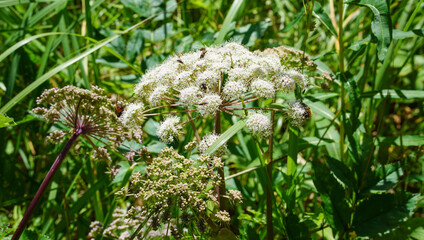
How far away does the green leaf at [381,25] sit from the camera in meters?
2.08

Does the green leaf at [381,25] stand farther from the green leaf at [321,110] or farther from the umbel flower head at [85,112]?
the umbel flower head at [85,112]

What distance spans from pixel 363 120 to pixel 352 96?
4.07 ft

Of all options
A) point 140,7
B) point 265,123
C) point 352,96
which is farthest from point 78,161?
point 352,96

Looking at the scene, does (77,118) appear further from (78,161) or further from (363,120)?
(363,120)

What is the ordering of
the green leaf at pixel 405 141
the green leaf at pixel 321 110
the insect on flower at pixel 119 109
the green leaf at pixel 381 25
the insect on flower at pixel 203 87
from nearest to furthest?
the green leaf at pixel 381 25
the insect on flower at pixel 203 87
the insect on flower at pixel 119 109
the green leaf at pixel 405 141
the green leaf at pixel 321 110

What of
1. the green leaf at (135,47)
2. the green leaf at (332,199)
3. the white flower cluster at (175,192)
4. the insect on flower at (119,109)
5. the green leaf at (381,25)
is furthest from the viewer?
the green leaf at (135,47)

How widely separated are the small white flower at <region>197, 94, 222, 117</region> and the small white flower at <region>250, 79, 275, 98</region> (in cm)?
24

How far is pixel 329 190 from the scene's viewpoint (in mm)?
2244

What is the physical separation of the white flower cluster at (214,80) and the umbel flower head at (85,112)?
0.12m

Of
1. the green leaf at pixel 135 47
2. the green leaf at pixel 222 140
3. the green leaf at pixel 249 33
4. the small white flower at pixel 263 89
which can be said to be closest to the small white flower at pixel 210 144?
the green leaf at pixel 222 140

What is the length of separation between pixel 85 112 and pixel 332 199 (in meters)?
1.63

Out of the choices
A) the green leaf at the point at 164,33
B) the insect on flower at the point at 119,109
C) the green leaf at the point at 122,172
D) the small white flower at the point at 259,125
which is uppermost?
the green leaf at the point at 164,33

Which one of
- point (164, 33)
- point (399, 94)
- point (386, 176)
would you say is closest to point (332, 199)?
point (386, 176)

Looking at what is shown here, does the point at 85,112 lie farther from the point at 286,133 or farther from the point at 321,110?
the point at 286,133
